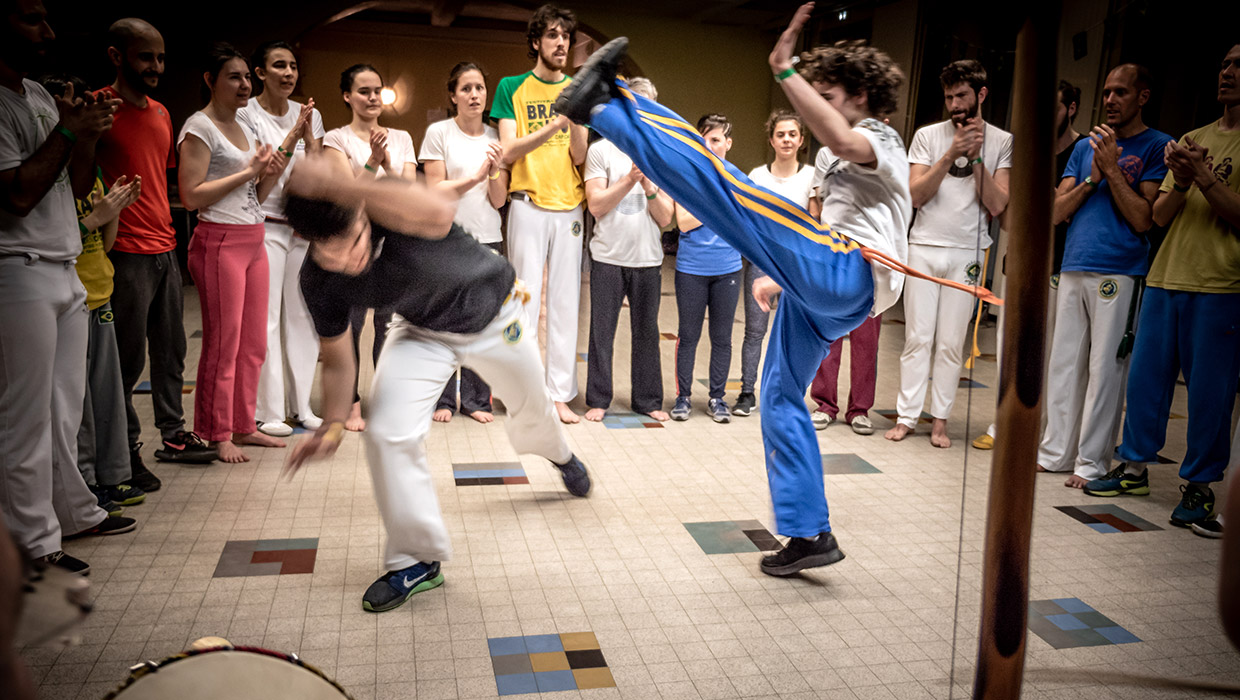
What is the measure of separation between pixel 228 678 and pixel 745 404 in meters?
3.48

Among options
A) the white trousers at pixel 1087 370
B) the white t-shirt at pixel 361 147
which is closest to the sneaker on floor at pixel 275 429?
the white t-shirt at pixel 361 147

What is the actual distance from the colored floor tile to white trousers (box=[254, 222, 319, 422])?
216cm

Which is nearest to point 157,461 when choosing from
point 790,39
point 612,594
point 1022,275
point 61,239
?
point 61,239

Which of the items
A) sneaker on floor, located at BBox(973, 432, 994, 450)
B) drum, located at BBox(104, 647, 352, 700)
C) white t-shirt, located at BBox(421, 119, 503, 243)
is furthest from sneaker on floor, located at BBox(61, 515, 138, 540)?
sneaker on floor, located at BBox(973, 432, 994, 450)

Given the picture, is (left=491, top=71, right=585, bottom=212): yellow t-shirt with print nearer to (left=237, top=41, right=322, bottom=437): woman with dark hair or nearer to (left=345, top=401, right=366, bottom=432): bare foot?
(left=237, top=41, right=322, bottom=437): woman with dark hair

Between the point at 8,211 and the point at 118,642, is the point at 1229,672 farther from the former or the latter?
the point at 8,211

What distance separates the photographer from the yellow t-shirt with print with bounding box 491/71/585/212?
152 inches

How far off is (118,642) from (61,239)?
101 centimetres

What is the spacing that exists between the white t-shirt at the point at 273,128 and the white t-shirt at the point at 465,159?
484mm

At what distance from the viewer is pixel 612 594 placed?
7.79ft

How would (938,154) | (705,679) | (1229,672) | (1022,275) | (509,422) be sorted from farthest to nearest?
(938,154)
(509,422)
(1229,672)
(705,679)
(1022,275)

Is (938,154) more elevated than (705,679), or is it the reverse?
(938,154)

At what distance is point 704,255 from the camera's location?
4137mm

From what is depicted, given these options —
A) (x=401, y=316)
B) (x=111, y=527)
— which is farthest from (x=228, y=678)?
(x=111, y=527)
